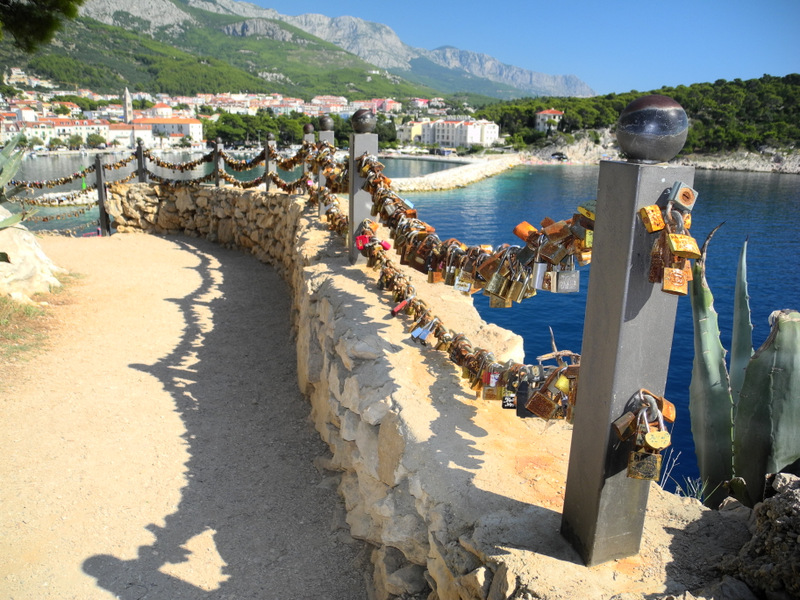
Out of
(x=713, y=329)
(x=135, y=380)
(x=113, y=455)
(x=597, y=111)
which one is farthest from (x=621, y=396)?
(x=597, y=111)

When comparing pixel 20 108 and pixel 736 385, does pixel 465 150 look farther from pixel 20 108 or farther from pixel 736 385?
pixel 736 385

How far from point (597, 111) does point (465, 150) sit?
2579 cm

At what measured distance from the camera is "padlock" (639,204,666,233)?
1.77 meters

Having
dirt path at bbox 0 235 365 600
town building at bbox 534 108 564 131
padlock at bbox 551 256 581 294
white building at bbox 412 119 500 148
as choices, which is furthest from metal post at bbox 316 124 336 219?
town building at bbox 534 108 564 131

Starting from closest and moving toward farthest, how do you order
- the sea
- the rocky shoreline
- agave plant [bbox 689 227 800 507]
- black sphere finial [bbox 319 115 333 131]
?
agave plant [bbox 689 227 800 507], black sphere finial [bbox 319 115 333 131], the sea, the rocky shoreline

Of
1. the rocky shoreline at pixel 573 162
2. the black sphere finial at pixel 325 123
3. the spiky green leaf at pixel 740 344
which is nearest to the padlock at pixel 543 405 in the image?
the spiky green leaf at pixel 740 344

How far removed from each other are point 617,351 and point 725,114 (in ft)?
351

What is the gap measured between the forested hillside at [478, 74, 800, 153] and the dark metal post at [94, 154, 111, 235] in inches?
3068

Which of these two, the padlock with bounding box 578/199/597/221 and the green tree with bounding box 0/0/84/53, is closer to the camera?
the padlock with bounding box 578/199/597/221

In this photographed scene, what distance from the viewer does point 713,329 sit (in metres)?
3.06

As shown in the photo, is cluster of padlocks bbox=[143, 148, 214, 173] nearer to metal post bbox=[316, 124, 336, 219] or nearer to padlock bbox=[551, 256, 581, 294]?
metal post bbox=[316, 124, 336, 219]

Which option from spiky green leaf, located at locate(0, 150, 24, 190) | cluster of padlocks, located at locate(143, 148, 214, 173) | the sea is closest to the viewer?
spiky green leaf, located at locate(0, 150, 24, 190)

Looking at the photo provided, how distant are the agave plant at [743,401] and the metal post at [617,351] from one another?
566 mm

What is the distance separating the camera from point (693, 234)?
1085 inches
